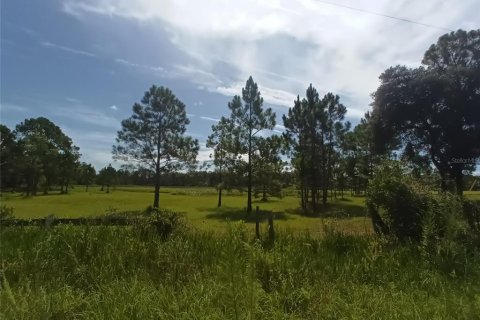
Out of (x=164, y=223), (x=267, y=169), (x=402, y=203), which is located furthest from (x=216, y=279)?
(x=267, y=169)

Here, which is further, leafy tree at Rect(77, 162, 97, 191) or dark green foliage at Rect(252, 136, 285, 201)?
leafy tree at Rect(77, 162, 97, 191)

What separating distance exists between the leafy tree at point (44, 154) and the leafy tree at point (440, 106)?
171ft

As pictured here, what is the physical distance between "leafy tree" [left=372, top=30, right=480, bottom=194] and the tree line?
78mm

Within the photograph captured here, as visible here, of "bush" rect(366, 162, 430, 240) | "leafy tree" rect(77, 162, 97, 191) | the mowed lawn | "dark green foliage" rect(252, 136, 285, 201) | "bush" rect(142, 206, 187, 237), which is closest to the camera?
"bush" rect(142, 206, 187, 237)

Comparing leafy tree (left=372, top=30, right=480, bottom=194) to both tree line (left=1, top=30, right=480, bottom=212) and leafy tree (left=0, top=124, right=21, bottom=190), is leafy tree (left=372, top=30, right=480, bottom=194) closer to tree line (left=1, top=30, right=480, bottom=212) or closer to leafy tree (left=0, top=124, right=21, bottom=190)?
tree line (left=1, top=30, right=480, bottom=212)

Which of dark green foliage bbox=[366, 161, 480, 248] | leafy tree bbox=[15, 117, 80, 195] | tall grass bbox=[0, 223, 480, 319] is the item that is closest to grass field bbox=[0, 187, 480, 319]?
tall grass bbox=[0, 223, 480, 319]

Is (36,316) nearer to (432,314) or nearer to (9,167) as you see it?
(432,314)

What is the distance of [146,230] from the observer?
366 inches

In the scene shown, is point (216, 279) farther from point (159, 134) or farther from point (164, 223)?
point (159, 134)

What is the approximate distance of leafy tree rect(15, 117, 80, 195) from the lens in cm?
6238

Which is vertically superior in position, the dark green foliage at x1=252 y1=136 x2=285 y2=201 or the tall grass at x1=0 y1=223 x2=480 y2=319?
the dark green foliage at x1=252 y1=136 x2=285 y2=201

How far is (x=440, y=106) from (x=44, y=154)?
59.4 metres

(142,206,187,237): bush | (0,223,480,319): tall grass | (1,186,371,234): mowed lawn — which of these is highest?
(142,206,187,237): bush

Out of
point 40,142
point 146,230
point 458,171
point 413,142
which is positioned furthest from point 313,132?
point 40,142
